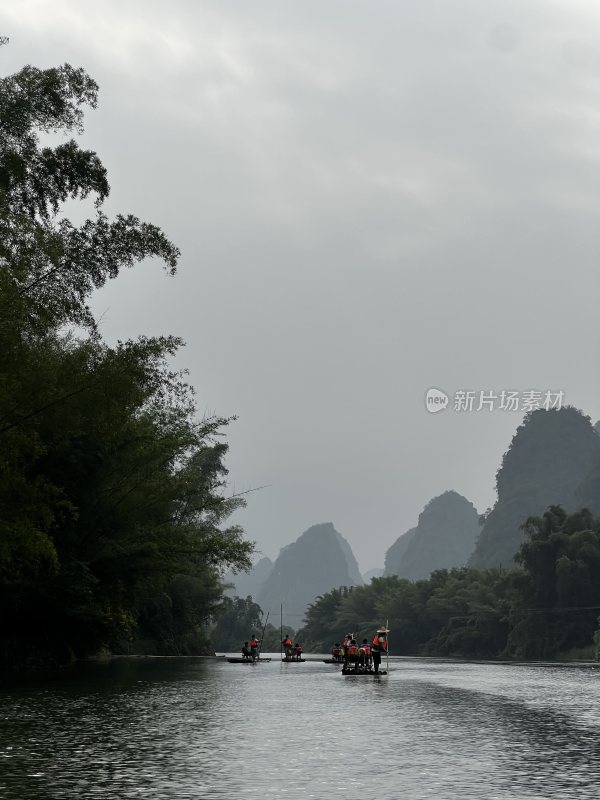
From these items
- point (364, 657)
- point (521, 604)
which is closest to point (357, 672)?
point (364, 657)

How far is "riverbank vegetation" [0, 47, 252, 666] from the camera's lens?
22.0 m

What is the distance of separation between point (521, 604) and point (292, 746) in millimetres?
79162

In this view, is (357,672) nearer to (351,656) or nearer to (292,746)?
(351,656)

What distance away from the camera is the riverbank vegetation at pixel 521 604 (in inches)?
3214

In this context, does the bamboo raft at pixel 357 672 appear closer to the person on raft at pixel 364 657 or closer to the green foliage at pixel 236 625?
the person on raft at pixel 364 657

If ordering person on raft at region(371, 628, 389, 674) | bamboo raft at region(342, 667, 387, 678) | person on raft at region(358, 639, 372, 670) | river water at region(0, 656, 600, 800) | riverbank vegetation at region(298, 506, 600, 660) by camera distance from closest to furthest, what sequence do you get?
river water at region(0, 656, 600, 800) → bamboo raft at region(342, 667, 387, 678) → person on raft at region(371, 628, 389, 674) → person on raft at region(358, 639, 372, 670) → riverbank vegetation at region(298, 506, 600, 660)

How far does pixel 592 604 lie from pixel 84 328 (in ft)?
219

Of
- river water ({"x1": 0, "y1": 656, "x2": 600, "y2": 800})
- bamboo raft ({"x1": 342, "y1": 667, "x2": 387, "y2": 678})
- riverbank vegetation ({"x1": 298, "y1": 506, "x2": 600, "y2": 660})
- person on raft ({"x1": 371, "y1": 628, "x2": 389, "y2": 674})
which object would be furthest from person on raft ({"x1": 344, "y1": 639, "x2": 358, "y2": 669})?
riverbank vegetation ({"x1": 298, "y1": 506, "x2": 600, "y2": 660})

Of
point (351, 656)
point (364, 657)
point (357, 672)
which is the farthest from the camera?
point (364, 657)

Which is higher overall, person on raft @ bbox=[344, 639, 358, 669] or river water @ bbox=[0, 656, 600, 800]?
person on raft @ bbox=[344, 639, 358, 669]

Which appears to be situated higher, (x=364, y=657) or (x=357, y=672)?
(x=364, y=657)

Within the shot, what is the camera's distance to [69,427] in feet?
83.3

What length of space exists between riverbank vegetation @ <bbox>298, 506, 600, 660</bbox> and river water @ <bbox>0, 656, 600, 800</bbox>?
60.1m

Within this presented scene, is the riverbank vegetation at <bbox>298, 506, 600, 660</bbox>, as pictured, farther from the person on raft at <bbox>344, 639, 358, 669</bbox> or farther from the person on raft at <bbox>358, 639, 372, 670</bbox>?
the person on raft at <bbox>344, 639, 358, 669</bbox>
